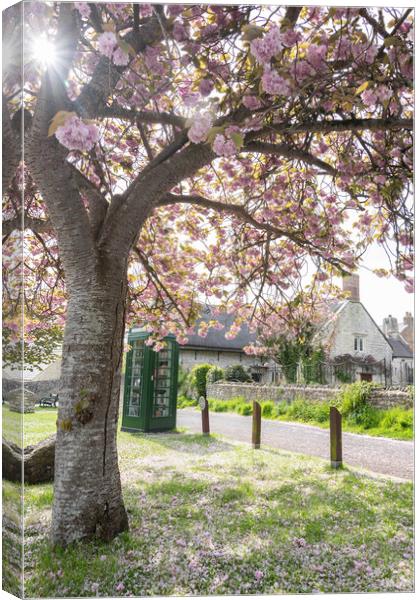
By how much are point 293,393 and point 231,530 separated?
37.0 inches

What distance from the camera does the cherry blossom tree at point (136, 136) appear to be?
7.60ft

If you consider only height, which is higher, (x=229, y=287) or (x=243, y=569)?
(x=229, y=287)

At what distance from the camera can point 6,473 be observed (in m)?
2.22

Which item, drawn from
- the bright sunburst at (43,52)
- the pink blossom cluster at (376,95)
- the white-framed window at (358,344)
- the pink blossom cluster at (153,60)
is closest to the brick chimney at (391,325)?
the white-framed window at (358,344)

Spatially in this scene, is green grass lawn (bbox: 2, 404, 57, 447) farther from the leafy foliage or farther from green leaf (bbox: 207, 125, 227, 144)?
green leaf (bbox: 207, 125, 227, 144)

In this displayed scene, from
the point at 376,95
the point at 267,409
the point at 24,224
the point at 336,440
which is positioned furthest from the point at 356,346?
the point at 24,224

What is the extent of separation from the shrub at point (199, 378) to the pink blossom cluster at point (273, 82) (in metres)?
1.90

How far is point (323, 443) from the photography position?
2.96 metres

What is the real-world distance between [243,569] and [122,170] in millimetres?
2525

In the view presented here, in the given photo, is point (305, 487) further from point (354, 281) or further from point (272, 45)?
point (272, 45)

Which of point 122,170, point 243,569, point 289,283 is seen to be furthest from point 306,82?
point 243,569

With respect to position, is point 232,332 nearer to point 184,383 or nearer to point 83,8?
point 184,383

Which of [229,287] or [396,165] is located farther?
[229,287]

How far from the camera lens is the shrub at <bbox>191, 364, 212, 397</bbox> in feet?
10.6
